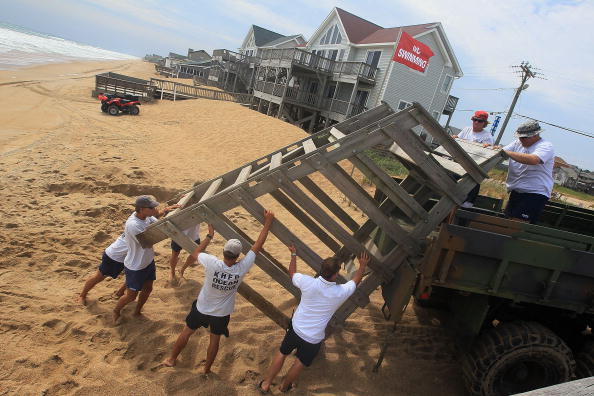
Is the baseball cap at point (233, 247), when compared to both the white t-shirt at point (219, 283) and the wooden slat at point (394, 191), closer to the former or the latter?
the white t-shirt at point (219, 283)

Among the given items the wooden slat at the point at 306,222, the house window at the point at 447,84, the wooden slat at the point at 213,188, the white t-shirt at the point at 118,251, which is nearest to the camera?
the wooden slat at the point at 213,188

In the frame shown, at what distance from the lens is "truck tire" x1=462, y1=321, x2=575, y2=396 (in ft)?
10.9

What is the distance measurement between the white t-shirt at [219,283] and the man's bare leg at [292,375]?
78 centimetres

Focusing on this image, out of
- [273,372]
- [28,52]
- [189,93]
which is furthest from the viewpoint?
[28,52]

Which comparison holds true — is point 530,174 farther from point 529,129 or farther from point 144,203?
point 144,203

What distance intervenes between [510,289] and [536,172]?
164 cm

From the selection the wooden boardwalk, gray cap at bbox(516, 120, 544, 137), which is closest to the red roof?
the wooden boardwalk

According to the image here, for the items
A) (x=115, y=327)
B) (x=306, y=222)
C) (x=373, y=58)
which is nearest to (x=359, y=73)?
(x=373, y=58)

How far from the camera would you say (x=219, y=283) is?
324 centimetres

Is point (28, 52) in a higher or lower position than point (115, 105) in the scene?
lower

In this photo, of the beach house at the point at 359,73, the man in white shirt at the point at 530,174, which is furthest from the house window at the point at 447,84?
the man in white shirt at the point at 530,174

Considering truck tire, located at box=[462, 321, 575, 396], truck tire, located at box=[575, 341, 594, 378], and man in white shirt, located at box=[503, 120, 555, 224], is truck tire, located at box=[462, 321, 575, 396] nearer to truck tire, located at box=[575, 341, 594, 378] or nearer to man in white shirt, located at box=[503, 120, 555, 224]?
truck tire, located at box=[575, 341, 594, 378]

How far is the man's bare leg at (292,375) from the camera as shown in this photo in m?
3.28

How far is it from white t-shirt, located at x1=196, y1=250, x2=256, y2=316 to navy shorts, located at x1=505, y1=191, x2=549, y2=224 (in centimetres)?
322
